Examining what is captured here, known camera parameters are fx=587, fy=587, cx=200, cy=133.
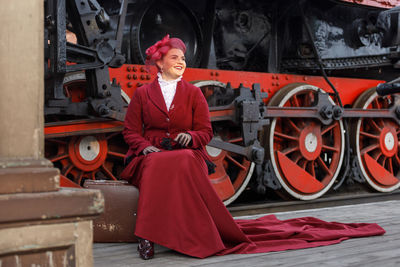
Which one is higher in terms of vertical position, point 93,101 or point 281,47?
point 281,47

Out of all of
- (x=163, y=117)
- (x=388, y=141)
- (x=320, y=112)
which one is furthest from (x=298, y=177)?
(x=163, y=117)

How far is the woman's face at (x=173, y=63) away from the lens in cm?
389

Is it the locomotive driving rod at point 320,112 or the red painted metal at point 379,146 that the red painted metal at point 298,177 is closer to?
the locomotive driving rod at point 320,112

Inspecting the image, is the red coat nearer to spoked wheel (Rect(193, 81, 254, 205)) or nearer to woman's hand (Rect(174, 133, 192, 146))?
woman's hand (Rect(174, 133, 192, 146))

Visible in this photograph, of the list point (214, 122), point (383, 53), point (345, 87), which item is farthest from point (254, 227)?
point (383, 53)

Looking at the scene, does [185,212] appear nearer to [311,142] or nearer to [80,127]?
[80,127]

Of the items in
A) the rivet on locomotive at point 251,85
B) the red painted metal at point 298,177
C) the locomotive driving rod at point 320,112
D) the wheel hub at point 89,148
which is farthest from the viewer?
the red painted metal at point 298,177

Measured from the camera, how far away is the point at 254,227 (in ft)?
13.7

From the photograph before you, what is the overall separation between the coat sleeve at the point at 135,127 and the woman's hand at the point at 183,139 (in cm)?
21

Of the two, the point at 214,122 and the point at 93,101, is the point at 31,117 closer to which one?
the point at 93,101

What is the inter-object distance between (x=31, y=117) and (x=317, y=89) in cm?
510

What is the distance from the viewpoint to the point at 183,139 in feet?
12.2

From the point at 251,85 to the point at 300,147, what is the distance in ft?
2.96

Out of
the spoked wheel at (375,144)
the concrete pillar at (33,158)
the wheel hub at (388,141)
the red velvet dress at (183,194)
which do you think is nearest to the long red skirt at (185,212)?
the red velvet dress at (183,194)
